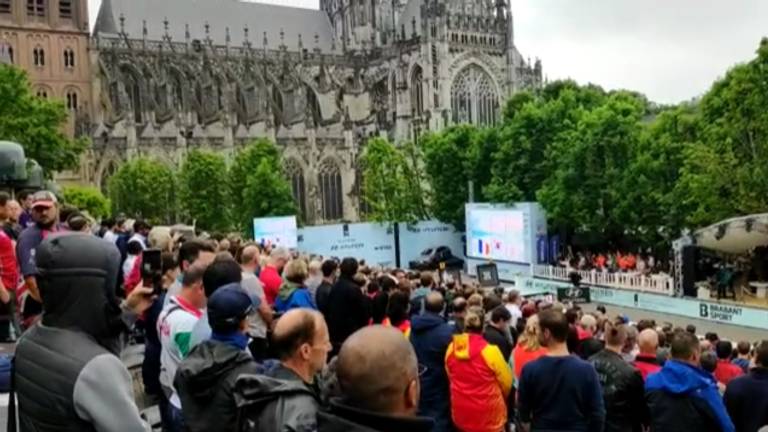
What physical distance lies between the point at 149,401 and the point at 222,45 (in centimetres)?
6768

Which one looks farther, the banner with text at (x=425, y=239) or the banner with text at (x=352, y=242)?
the banner with text at (x=425, y=239)

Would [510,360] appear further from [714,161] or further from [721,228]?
[714,161]

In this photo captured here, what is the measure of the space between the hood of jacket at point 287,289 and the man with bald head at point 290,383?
4243mm

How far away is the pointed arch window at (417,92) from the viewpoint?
71375mm

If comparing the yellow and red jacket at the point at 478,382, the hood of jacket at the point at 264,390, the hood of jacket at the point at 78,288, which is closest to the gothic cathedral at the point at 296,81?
the yellow and red jacket at the point at 478,382

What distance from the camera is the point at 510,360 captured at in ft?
25.1

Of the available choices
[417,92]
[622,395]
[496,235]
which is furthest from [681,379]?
[417,92]

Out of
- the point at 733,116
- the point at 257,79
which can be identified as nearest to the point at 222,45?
the point at 257,79

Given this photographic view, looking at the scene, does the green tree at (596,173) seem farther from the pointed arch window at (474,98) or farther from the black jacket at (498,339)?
the pointed arch window at (474,98)

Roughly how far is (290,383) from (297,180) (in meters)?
65.2

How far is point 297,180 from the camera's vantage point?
6838 centimetres

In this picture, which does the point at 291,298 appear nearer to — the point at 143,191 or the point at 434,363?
the point at 434,363

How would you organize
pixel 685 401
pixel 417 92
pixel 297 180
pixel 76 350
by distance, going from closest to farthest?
pixel 76 350 < pixel 685 401 < pixel 297 180 < pixel 417 92

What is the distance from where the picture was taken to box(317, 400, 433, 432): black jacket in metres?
2.61
